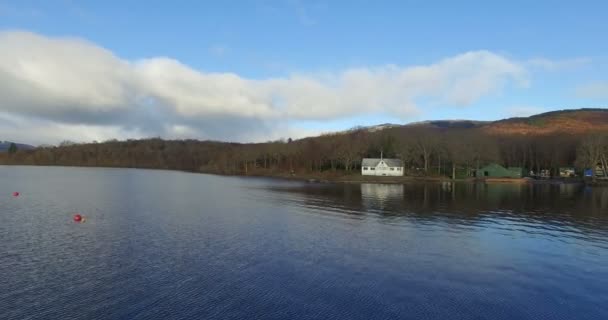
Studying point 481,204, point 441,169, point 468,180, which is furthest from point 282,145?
point 481,204

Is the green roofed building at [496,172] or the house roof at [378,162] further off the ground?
the house roof at [378,162]

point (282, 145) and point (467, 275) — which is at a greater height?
point (282, 145)

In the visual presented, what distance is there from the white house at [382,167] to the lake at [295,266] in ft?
229

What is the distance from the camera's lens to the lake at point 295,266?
15016mm

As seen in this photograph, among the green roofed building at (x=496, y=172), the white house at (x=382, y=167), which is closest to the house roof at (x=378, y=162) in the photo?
the white house at (x=382, y=167)

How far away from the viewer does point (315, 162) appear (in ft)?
404

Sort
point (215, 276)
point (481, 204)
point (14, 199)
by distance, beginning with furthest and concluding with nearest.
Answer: point (481, 204) → point (14, 199) → point (215, 276)

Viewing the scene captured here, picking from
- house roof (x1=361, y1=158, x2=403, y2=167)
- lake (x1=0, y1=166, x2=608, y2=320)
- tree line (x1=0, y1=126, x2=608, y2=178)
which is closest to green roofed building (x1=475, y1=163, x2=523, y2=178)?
tree line (x1=0, y1=126, x2=608, y2=178)

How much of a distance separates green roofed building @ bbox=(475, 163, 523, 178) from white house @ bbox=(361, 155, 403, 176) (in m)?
21.5

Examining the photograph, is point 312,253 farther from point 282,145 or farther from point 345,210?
point 282,145

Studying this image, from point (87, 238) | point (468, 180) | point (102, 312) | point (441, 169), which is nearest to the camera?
point (102, 312)

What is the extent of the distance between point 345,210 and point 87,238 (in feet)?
79.6

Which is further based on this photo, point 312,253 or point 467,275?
point 312,253

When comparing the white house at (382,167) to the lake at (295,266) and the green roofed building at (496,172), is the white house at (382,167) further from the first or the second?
the lake at (295,266)
